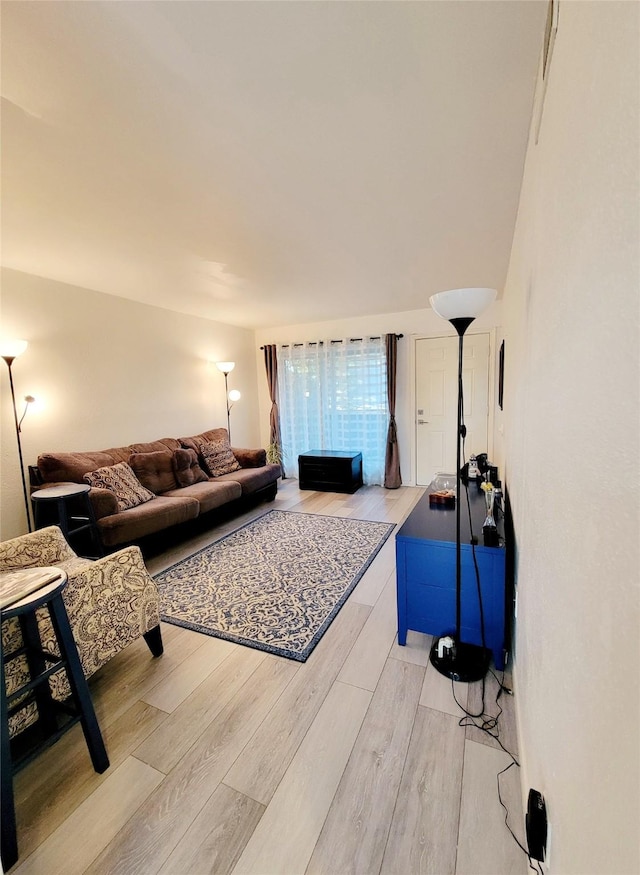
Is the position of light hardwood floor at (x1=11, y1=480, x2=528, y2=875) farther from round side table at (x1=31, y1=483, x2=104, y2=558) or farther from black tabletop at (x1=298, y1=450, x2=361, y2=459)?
black tabletop at (x1=298, y1=450, x2=361, y2=459)

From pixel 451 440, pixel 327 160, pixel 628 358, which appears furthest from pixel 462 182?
pixel 451 440

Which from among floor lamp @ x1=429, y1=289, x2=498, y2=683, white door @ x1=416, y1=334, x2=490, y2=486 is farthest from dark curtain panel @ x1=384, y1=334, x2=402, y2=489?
floor lamp @ x1=429, y1=289, x2=498, y2=683

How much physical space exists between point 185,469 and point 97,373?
1269 millimetres

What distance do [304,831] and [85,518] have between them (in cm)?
249

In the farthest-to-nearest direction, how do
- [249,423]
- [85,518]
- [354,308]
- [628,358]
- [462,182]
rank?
[249,423], [354,308], [85,518], [462,182], [628,358]

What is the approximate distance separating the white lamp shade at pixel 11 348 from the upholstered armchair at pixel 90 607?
5.21ft

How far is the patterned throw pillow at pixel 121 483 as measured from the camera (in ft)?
9.96

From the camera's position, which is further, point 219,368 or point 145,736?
point 219,368

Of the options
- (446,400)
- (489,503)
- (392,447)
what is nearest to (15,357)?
(489,503)

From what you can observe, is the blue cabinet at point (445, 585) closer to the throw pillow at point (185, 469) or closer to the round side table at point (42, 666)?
the round side table at point (42, 666)

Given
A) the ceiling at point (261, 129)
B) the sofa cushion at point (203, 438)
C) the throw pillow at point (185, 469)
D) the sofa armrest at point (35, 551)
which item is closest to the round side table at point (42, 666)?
the sofa armrest at point (35, 551)

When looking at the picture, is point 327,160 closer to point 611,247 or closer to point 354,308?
point 611,247

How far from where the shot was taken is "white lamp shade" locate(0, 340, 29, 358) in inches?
105

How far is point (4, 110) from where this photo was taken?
1.33 metres
